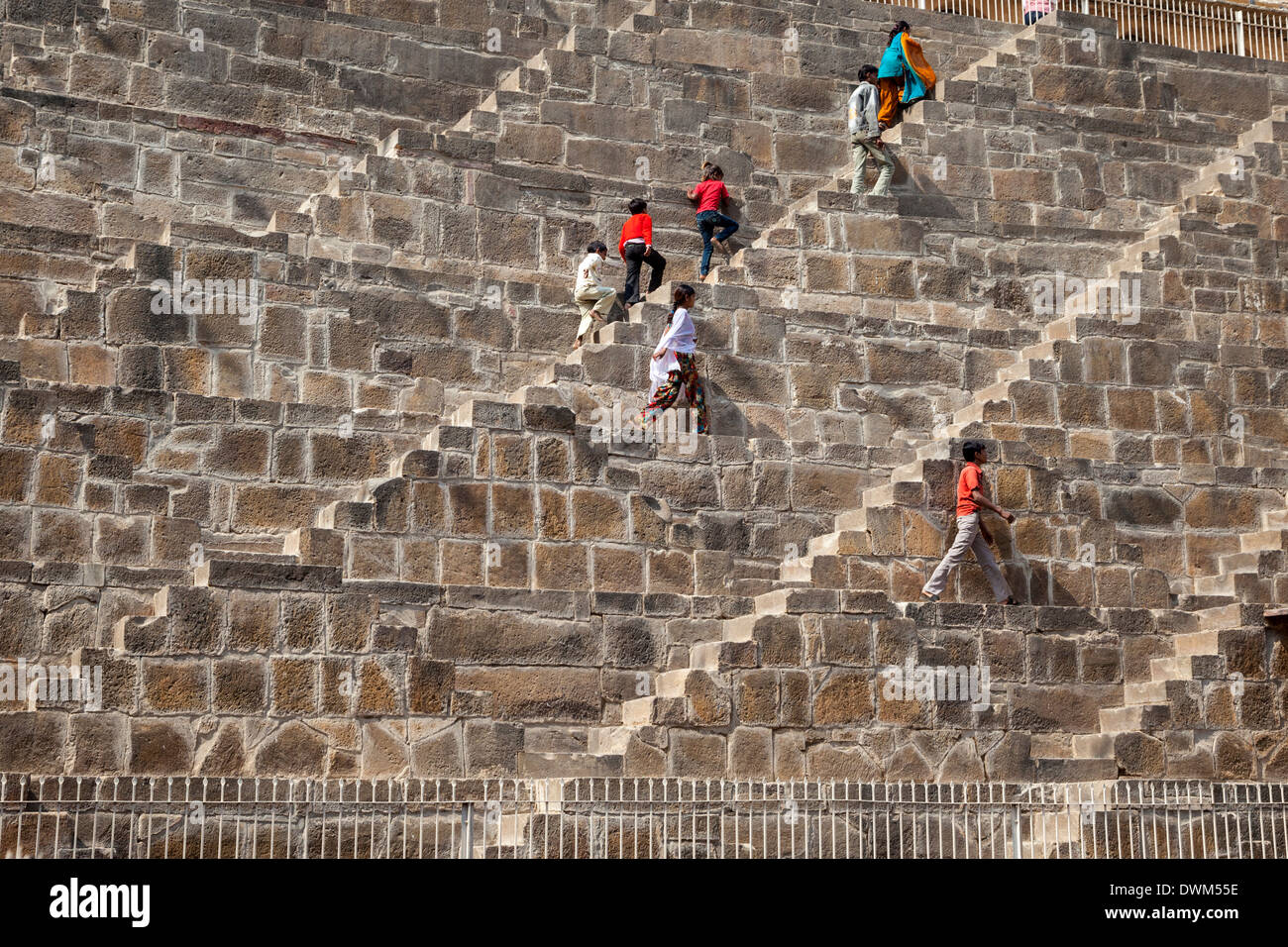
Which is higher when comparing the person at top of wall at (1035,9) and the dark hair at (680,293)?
the person at top of wall at (1035,9)

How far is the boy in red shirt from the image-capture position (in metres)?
16.8

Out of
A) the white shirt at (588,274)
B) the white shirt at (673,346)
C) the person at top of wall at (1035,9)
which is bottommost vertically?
the white shirt at (673,346)

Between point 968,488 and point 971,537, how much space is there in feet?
1.35

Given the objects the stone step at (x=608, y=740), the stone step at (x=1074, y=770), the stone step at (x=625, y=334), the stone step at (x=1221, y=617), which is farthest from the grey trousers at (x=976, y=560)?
the stone step at (x=625, y=334)

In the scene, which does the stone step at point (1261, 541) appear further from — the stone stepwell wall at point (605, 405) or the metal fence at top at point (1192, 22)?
the metal fence at top at point (1192, 22)

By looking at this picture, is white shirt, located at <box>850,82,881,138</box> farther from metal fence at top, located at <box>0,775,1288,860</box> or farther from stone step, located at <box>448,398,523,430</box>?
metal fence at top, located at <box>0,775,1288,860</box>

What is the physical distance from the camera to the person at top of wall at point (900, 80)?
22641mm

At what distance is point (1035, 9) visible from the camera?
25.9 meters

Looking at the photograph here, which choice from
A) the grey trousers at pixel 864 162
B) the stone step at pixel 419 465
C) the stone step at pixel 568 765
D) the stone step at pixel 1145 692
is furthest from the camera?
the grey trousers at pixel 864 162

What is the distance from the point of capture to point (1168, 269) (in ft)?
69.2

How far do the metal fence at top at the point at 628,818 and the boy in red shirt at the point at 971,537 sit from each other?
2.58 m

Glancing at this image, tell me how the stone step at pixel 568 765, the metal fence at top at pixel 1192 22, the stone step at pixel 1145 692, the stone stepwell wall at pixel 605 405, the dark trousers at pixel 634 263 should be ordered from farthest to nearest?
the metal fence at top at pixel 1192 22 → the dark trousers at pixel 634 263 → the stone step at pixel 1145 692 → the stone stepwell wall at pixel 605 405 → the stone step at pixel 568 765

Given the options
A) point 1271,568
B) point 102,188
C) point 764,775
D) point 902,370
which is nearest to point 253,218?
point 102,188
